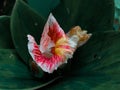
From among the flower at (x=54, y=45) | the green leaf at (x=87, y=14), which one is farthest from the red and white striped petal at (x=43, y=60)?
the green leaf at (x=87, y=14)

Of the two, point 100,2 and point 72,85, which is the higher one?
point 100,2

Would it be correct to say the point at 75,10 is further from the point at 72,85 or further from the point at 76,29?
the point at 72,85

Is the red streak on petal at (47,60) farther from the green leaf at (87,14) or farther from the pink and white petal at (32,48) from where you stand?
the green leaf at (87,14)

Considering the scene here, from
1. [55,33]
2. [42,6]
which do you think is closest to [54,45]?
[55,33]

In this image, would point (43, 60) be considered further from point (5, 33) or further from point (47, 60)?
point (5, 33)

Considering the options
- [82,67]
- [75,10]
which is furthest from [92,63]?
[75,10]

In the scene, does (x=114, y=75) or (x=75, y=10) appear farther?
(x=75, y=10)
